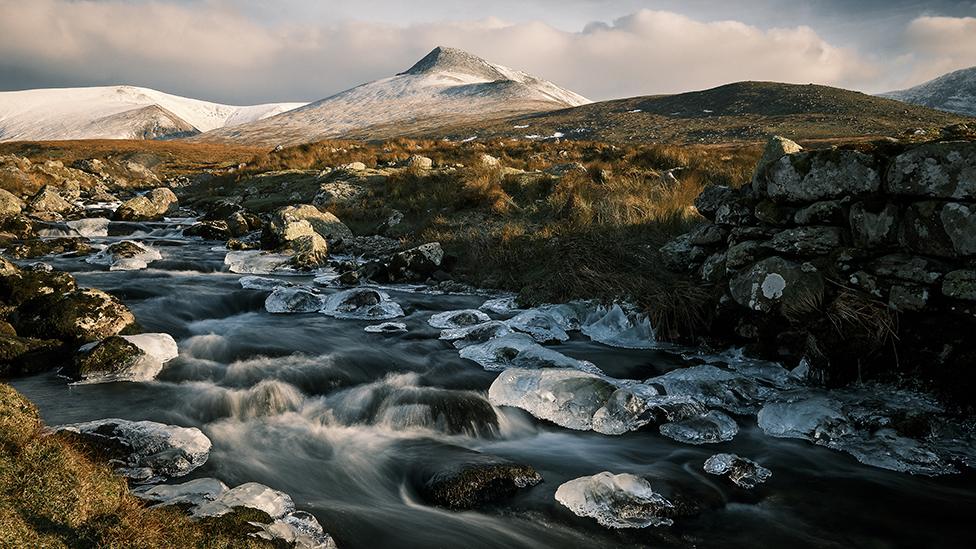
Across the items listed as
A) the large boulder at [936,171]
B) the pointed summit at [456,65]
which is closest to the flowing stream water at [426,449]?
the large boulder at [936,171]

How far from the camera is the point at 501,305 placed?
30.6 feet

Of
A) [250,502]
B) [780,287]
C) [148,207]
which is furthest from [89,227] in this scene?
[780,287]

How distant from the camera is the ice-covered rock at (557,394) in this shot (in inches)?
215

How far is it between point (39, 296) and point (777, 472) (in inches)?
359

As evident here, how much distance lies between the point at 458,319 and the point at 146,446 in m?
5.10

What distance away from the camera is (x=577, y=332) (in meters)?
8.13

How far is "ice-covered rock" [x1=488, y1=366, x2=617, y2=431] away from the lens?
546cm

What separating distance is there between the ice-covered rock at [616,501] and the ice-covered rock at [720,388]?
1951 mm

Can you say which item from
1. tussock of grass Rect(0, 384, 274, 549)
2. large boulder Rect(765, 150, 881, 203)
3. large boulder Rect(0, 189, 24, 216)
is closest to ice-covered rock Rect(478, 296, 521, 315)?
large boulder Rect(765, 150, 881, 203)

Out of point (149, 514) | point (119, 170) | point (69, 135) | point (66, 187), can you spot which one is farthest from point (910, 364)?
point (69, 135)

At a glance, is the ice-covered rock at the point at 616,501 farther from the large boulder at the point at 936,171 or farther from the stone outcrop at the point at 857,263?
the large boulder at the point at 936,171

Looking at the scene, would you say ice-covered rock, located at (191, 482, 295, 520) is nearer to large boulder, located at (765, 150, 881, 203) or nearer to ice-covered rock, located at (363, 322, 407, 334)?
ice-covered rock, located at (363, 322, 407, 334)

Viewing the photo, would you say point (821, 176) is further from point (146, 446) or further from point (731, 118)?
point (731, 118)

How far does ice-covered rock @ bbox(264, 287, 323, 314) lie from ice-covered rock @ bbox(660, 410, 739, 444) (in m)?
6.46
